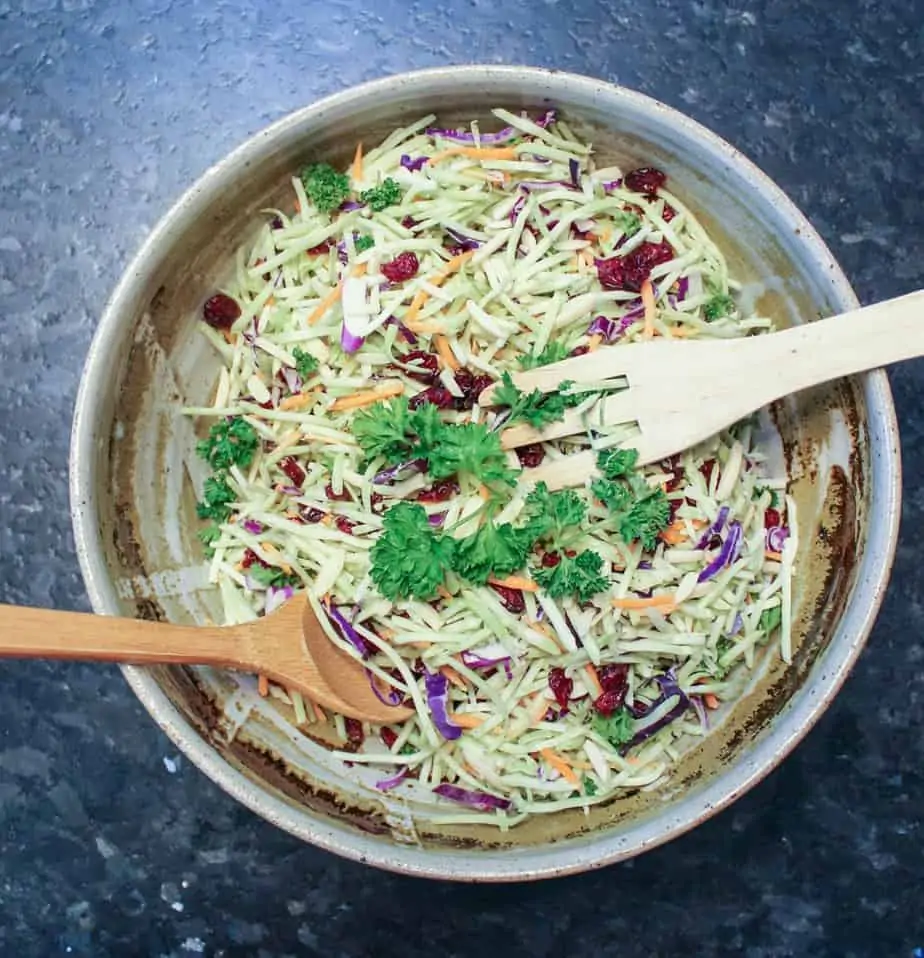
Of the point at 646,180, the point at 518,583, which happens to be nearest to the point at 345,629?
the point at 518,583

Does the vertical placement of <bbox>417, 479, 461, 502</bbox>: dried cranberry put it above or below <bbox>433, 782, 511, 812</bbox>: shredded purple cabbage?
above

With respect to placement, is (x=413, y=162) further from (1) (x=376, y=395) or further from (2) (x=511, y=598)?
(2) (x=511, y=598)

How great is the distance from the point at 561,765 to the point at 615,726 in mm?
107

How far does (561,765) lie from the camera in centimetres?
171

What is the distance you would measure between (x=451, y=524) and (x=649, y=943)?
38.4 inches

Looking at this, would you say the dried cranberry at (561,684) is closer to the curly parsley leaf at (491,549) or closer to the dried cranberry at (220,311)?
the curly parsley leaf at (491,549)

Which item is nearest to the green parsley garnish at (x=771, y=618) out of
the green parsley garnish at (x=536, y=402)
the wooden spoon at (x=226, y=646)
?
the green parsley garnish at (x=536, y=402)

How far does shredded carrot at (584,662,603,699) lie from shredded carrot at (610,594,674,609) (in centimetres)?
11

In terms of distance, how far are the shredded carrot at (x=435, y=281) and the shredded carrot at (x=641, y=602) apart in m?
0.51

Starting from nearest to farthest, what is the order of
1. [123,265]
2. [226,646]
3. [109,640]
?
[109,640], [226,646], [123,265]

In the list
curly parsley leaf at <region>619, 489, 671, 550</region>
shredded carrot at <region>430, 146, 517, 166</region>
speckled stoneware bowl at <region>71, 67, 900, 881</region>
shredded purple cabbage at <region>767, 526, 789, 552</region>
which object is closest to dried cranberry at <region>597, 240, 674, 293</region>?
speckled stoneware bowl at <region>71, 67, 900, 881</region>

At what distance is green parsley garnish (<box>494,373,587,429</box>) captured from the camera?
5.26ft

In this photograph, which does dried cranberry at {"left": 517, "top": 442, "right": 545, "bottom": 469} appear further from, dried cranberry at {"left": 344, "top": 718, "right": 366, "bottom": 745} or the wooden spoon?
dried cranberry at {"left": 344, "top": 718, "right": 366, "bottom": 745}

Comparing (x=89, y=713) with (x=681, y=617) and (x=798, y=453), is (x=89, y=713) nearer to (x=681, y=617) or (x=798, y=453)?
(x=681, y=617)
